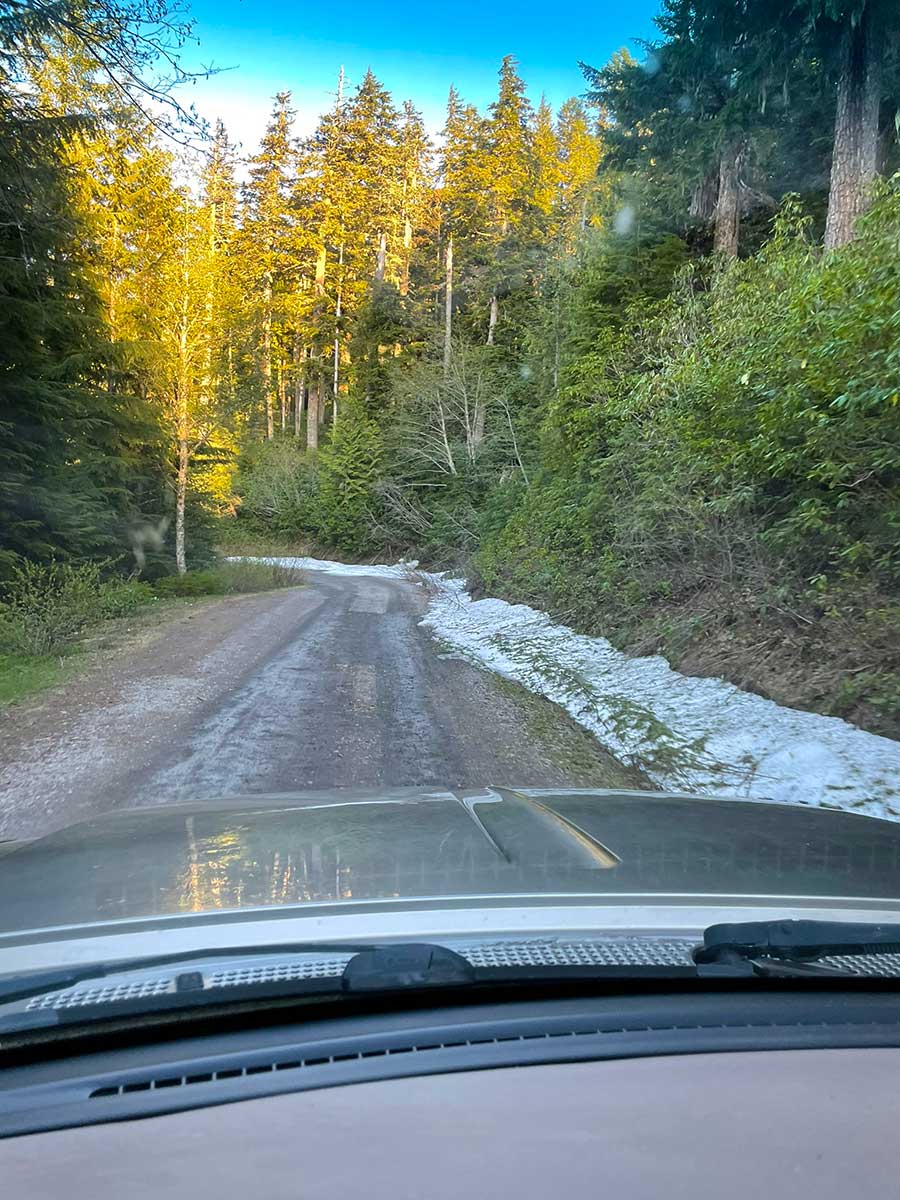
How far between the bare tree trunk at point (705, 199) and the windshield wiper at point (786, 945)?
63.6 ft

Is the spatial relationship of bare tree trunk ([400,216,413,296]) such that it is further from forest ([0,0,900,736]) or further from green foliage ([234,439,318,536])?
forest ([0,0,900,736])

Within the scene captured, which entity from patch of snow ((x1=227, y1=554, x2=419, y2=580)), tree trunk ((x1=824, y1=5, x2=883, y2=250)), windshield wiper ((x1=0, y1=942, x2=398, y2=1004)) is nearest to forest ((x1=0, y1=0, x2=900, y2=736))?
tree trunk ((x1=824, y1=5, x2=883, y2=250))

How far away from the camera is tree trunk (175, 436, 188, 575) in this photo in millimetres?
24219

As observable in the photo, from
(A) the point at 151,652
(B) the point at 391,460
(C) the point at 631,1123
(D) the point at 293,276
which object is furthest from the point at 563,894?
(D) the point at 293,276

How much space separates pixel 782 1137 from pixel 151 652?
1220 cm

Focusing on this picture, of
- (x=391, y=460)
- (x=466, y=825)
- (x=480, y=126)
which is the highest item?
(x=480, y=126)

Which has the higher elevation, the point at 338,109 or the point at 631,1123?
the point at 338,109

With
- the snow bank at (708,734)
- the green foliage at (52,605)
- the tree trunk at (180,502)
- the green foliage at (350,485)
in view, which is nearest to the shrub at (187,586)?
the tree trunk at (180,502)

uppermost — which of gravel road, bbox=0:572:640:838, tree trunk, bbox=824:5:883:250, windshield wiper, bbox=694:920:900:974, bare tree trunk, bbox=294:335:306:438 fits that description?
bare tree trunk, bbox=294:335:306:438

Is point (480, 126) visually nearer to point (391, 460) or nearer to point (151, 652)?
point (391, 460)

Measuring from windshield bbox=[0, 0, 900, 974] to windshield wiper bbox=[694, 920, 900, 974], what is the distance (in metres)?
0.16

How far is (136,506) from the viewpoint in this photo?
21.8m

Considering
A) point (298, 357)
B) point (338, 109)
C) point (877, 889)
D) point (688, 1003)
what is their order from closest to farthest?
point (688, 1003)
point (877, 889)
point (338, 109)
point (298, 357)

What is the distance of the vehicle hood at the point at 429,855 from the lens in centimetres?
232
